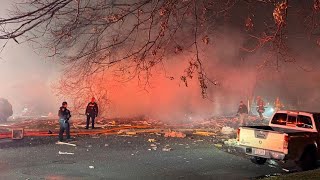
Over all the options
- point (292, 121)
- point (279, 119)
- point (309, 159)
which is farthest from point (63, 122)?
point (309, 159)

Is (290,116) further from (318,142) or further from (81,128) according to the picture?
(81,128)

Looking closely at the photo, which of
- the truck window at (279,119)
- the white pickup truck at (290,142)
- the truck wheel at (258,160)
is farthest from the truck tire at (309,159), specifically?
the truck window at (279,119)

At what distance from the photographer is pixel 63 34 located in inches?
258

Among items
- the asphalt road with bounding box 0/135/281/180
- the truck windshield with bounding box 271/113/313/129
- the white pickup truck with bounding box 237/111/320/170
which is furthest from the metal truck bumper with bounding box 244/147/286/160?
the truck windshield with bounding box 271/113/313/129

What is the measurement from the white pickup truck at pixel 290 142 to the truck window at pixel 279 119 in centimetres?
26

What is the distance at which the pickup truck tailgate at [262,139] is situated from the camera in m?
9.41

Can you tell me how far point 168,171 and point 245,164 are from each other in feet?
8.45

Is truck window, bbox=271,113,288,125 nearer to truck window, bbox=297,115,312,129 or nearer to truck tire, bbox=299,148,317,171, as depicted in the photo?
truck window, bbox=297,115,312,129

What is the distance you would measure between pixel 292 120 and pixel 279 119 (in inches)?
18.4

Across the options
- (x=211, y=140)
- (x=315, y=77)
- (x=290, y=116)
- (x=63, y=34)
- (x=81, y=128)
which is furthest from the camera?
(x=315, y=77)

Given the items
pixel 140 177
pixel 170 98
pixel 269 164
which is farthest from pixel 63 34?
pixel 170 98

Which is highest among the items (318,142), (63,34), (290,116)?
(63,34)

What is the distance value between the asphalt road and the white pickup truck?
0.50 meters

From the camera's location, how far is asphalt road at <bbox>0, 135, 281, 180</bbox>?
8469mm
